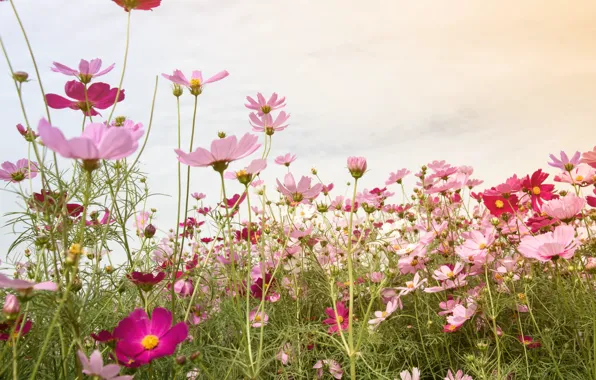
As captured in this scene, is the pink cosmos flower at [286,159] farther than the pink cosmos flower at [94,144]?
Yes

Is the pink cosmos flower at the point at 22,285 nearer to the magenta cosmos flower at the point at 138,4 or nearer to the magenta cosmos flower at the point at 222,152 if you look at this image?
the magenta cosmos flower at the point at 222,152

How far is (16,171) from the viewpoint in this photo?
120cm

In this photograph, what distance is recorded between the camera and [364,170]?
0.90 metres

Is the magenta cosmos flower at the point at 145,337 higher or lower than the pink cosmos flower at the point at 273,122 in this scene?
lower

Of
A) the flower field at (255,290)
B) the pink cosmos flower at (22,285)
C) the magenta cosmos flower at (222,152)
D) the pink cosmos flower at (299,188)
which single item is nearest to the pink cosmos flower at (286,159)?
the flower field at (255,290)

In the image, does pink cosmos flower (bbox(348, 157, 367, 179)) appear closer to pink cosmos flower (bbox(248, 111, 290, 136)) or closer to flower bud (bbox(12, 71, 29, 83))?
pink cosmos flower (bbox(248, 111, 290, 136))

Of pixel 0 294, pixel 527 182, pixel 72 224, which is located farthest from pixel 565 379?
pixel 0 294

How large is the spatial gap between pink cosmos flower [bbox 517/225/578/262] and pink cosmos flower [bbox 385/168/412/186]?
0.95 metres

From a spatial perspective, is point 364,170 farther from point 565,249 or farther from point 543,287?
point 543,287

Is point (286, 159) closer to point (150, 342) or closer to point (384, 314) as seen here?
point (384, 314)

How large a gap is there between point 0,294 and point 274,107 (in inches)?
30.0

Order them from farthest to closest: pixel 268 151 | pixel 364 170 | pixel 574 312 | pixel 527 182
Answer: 1. pixel 527 182
2. pixel 574 312
3. pixel 268 151
4. pixel 364 170

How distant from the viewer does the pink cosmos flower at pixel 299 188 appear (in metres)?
1.04

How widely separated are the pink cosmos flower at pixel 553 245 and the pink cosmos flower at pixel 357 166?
0.39 m
